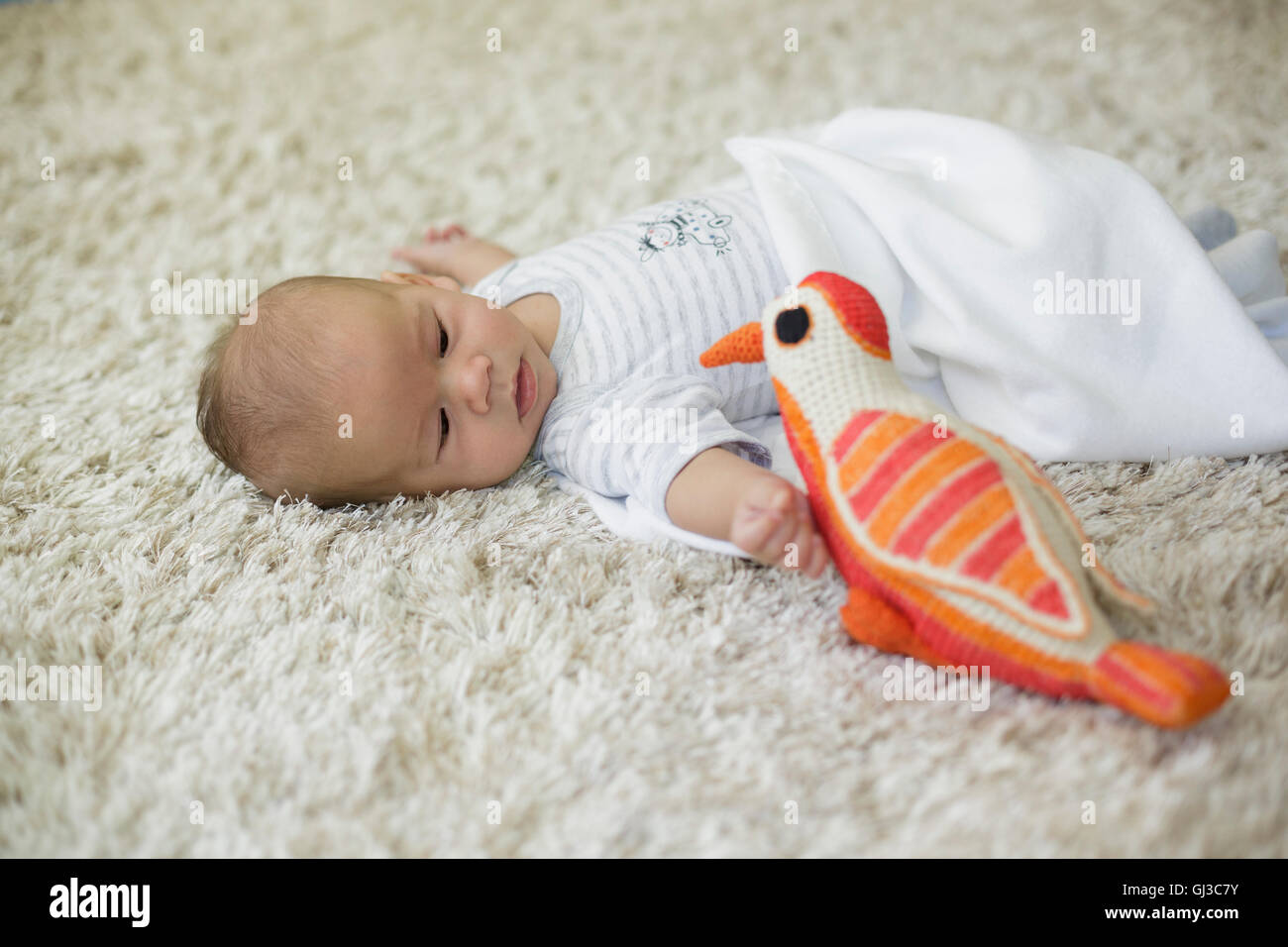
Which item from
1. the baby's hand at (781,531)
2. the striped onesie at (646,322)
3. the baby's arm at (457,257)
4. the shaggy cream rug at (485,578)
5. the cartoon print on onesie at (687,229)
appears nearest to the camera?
the shaggy cream rug at (485,578)

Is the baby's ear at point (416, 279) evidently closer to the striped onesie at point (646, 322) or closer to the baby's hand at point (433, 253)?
the striped onesie at point (646, 322)

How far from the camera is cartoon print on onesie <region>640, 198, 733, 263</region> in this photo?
1.16 metres

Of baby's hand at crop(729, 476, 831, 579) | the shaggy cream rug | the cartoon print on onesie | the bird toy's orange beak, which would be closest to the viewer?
the shaggy cream rug

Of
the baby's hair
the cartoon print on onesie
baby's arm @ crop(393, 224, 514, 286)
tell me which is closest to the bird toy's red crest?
the cartoon print on onesie

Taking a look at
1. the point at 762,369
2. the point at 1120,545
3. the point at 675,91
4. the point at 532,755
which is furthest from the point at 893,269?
the point at 675,91

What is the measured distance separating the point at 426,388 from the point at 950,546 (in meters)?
0.57

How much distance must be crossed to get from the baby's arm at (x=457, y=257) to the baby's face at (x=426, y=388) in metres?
0.33

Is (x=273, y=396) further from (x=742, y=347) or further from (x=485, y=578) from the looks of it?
(x=742, y=347)

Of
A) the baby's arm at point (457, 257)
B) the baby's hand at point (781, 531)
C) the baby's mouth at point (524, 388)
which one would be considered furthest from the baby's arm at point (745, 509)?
the baby's arm at point (457, 257)

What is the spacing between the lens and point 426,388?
1.03m

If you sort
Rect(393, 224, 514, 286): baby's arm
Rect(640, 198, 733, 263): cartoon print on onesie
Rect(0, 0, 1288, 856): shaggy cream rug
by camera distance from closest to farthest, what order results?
Rect(0, 0, 1288, 856): shaggy cream rug < Rect(640, 198, 733, 263): cartoon print on onesie < Rect(393, 224, 514, 286): baby's arm

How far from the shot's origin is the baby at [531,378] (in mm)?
988

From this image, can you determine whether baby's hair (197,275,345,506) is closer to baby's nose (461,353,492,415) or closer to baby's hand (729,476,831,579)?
baby's nose (461,353,492,415)

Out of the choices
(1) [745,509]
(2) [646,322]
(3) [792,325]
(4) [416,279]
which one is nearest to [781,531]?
(1) [745,509]
